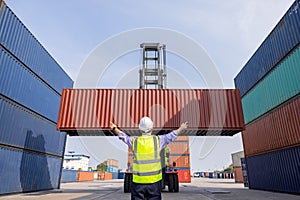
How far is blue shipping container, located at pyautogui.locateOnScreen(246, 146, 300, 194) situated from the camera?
11.4 meters

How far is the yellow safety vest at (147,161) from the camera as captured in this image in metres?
2.72

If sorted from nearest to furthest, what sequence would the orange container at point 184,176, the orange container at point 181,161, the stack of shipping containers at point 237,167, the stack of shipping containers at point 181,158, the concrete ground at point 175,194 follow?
1. the concrete ground at point 175,194
2. the stack of shipping containers at point 237,167
3. the orange container at point 184,176
4. the stack of shipping containers at point 181,158
5. the orange container at point 181,161

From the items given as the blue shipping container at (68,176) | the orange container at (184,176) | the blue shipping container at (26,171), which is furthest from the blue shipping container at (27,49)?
the orange container at (184,176)

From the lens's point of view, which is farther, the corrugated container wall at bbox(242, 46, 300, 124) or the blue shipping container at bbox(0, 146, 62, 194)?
the corrugated container wall at bbox(242, 46, 300, 124)

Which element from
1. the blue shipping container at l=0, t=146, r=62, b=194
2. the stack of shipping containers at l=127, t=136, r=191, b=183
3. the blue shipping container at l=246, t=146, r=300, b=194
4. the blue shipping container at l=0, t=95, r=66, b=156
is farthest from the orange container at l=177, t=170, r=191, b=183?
the blue shipping container at l=0, t=95, r=66, b=156

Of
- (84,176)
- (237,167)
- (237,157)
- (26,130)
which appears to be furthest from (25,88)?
(84,176)

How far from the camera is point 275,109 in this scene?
1347 centimetres

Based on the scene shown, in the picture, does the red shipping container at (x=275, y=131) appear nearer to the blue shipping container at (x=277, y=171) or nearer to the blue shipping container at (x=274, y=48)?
the blue shipping container at (x=277, y=171)

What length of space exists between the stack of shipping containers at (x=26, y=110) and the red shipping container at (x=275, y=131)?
15.0 m

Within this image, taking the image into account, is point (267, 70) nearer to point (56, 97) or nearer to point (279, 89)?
point (279, 89)

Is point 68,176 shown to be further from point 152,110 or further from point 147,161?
point 147,161

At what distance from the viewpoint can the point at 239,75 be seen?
1923cm

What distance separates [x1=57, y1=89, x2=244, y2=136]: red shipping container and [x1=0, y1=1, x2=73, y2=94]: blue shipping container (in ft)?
10.0

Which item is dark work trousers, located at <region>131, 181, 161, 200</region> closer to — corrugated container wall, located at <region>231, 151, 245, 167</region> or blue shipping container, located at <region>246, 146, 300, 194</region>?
blue shipping container, located at <region>246, 146, 300, 194</region>
